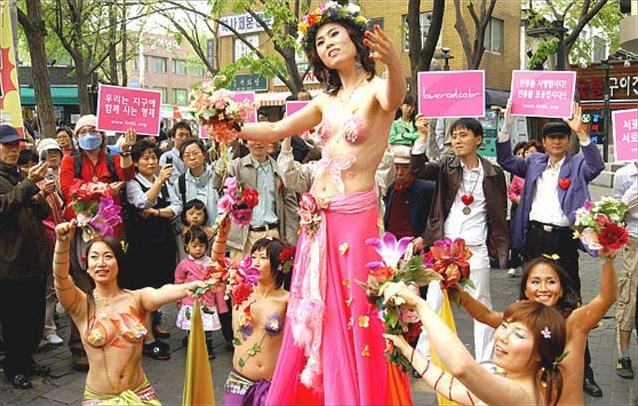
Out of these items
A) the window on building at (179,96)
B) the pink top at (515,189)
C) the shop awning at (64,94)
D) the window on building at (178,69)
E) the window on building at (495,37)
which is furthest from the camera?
the window on building at (179,96)

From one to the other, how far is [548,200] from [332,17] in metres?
2.30

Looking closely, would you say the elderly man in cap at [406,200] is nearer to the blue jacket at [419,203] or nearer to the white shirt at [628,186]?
the blue jacket at [419,203]

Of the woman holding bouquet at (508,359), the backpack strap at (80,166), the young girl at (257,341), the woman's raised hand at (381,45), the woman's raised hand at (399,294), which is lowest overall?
the young girl at (257,341)

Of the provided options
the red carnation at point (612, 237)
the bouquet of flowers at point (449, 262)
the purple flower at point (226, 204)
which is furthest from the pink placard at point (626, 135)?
the purple flower at point (226, 204)

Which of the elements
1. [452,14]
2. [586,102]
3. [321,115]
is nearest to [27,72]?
[452,14]

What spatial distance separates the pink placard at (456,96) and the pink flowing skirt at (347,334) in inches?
79.8

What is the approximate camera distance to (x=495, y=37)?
80.5 ft

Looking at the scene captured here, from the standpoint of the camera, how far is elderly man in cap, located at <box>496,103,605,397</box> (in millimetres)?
4434

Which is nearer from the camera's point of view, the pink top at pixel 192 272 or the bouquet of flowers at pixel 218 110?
the bouquet of flowers at pixel 218 110

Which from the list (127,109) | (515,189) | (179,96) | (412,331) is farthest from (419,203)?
(179,96)

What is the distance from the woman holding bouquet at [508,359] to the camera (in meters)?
2.18

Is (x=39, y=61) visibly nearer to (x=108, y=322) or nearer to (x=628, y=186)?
(x=108, y=322)

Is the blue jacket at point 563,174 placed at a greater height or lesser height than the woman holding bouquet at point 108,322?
greater

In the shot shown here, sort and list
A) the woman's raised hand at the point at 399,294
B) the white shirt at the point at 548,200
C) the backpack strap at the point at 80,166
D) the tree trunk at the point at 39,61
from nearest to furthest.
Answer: the woman's raised hand at the point at 399,294
the white shirt at the point at 548,200
the backpack strap at the point at 80,166
the tree trunk at the point at 39,61
